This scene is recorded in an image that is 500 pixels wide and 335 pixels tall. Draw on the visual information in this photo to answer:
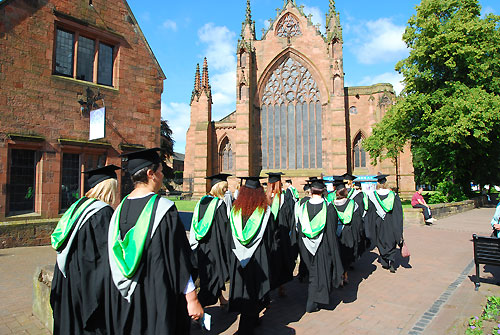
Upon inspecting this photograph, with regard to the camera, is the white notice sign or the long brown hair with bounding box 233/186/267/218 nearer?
the long brown hair with bounding box 233/186/267/218

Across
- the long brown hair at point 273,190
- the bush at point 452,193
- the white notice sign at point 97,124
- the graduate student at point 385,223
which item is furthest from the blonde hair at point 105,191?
the bush at point 452,193

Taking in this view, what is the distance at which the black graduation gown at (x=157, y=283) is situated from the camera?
7.82 feet

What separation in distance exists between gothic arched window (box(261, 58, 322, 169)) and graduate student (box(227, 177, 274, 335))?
25343 mm

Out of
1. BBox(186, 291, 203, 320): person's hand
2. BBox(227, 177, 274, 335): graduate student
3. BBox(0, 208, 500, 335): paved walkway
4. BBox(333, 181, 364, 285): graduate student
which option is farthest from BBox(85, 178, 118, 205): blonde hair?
BBox(333, 181, 364, 285): graduate student

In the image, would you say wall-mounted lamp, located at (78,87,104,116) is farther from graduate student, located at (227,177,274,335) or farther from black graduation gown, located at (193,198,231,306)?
graduate student, located at (227,177,274,335)

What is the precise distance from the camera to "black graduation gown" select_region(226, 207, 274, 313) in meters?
4.07

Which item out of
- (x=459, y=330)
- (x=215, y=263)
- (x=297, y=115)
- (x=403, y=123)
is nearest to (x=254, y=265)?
(x=215, y=263)

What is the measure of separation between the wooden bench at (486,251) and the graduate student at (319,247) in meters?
2.75

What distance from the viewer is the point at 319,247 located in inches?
201

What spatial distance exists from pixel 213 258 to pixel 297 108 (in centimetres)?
2663

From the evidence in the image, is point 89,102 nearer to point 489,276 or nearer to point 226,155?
point 489,276

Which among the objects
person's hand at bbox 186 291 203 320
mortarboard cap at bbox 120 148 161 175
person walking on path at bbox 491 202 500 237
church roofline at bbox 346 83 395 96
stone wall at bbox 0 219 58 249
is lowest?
stone wall at bbox 0 219 58 249

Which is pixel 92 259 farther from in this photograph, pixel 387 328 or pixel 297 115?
pixel 297 115

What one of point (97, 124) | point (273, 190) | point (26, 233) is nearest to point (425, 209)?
point (273, 190)
